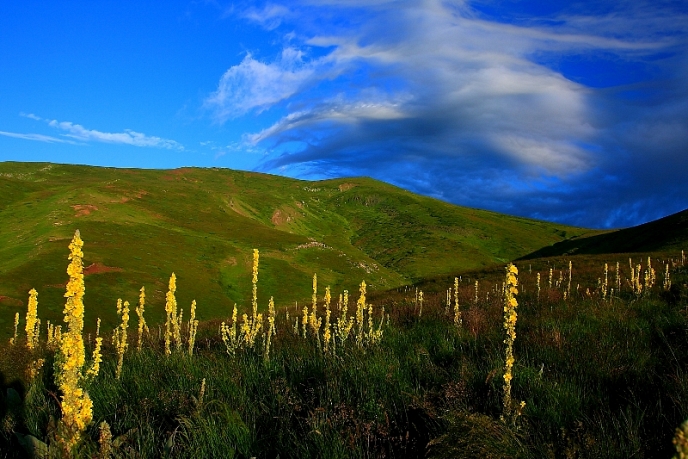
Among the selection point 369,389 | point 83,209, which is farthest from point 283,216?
point 369,389

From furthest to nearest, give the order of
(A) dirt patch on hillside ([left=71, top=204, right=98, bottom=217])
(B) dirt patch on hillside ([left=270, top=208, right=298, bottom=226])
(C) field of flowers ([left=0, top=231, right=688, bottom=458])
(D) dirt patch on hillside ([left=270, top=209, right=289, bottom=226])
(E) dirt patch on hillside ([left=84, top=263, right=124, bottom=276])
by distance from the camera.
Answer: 1. (B) dirt patch on hillside ([left=270, top=208, right=298, bottom=226])
2. (D) dirt patch on hillside ([left=270, top=209, right=289, bottom=226])
3. (A) dirt patch on hillside ([left=71, top=204, right=98, bottom=217])
4. (E) dirt patch on hillside ([left=84, top=263, right=124, bottom=276])
5. (C) field of flowers ([left=0, top=231, right=688, bottom=458])

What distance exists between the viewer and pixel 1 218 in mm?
84250

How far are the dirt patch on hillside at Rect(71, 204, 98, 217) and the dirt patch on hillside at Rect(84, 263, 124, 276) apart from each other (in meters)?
27.4

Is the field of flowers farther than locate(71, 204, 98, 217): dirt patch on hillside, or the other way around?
locate(71, 204, 98, 217): dirt patch on hillside

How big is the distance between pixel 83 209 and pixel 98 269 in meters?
33.0

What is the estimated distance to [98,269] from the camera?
219 ft

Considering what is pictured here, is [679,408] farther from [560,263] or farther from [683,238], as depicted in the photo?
[683,238]

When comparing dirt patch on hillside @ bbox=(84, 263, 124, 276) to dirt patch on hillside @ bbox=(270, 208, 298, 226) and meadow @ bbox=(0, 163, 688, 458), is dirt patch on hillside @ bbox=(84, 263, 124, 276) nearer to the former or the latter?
meadow @ bbox=(0, 163, 688, 458)

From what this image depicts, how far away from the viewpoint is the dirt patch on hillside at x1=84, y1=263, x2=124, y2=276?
215 ft

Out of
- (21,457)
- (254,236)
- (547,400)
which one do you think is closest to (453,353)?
(547,400)

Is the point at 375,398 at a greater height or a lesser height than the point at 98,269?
greater

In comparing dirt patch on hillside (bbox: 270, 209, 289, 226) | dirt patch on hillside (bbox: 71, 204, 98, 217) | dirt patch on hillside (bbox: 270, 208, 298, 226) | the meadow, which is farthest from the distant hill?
dirt patch on hillside (bbox: 270, 208, 298, 226)

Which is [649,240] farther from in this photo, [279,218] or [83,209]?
[279,218]

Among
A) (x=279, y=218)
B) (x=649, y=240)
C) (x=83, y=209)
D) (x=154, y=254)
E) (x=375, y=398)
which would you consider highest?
(x=279, y=218)
